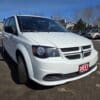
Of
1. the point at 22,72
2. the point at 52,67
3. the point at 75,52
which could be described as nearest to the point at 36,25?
the point at 22,72

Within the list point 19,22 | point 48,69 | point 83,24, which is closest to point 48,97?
point 48,69

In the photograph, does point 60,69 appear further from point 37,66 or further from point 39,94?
point 39,94

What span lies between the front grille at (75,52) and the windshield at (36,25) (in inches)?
53.7

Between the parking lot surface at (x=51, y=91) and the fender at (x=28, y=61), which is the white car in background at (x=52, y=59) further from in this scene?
the parking lot surface at (x=51, y=91)

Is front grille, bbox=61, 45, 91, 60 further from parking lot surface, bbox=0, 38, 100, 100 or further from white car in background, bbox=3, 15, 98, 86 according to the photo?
parking lot surface, bbox=0, 38, 100, 100

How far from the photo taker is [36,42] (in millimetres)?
3889

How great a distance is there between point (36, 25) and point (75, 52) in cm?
170

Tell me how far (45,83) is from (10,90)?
0.89m

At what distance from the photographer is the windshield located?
4910 mm

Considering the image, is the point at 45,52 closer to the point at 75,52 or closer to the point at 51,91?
the point at 75,52

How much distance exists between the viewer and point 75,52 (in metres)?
3.91

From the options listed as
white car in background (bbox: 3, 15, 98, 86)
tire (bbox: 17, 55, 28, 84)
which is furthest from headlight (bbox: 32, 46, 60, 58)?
tire (bbox: 17, 55, 28, 84)

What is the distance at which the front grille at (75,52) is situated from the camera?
3816mm

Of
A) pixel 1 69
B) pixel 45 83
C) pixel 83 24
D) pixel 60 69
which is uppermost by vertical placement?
pixel 60 69
